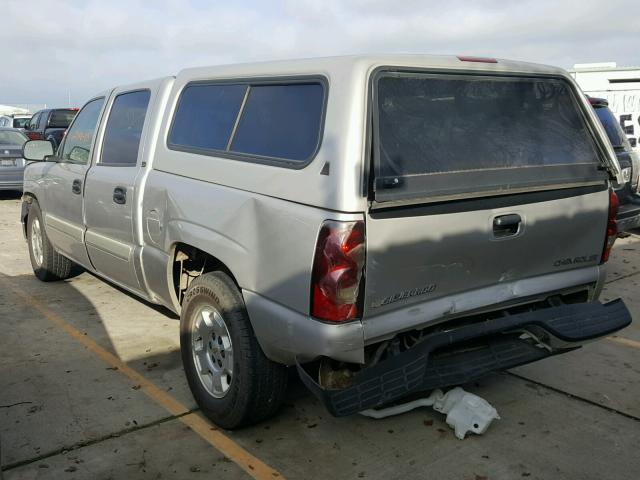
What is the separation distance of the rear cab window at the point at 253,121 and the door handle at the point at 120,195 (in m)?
0.58

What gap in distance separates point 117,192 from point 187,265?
0.89 meters

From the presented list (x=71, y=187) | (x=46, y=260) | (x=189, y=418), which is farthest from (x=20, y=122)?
(x=189, y=418)

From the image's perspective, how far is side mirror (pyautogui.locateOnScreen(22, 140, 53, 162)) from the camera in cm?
595

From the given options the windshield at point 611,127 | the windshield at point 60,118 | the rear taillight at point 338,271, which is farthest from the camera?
the windshield at point 60,118

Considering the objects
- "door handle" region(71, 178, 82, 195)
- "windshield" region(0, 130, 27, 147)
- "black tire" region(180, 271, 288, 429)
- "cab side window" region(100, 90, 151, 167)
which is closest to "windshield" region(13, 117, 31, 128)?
"windshield" region(0, 130, 27, 147)

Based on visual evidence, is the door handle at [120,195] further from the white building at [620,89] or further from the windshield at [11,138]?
the white building at [620,89]

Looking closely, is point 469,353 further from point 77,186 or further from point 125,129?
point 77,186

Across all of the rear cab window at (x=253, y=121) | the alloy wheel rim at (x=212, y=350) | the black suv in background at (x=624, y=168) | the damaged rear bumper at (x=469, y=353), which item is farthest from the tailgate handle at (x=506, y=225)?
the black suv in background at (x=624, y=168)

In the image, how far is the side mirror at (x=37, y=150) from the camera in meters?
5.95

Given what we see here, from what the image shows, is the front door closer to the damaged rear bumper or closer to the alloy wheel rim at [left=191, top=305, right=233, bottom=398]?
the alloy wheel rim at [left=191, top=305, right=233, bottom=398]

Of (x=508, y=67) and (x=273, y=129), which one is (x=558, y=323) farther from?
(x=273, y=129)

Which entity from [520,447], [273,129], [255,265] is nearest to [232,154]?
[273,129]

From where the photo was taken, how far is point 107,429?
358 cm

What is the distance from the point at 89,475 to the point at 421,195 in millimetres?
2150
